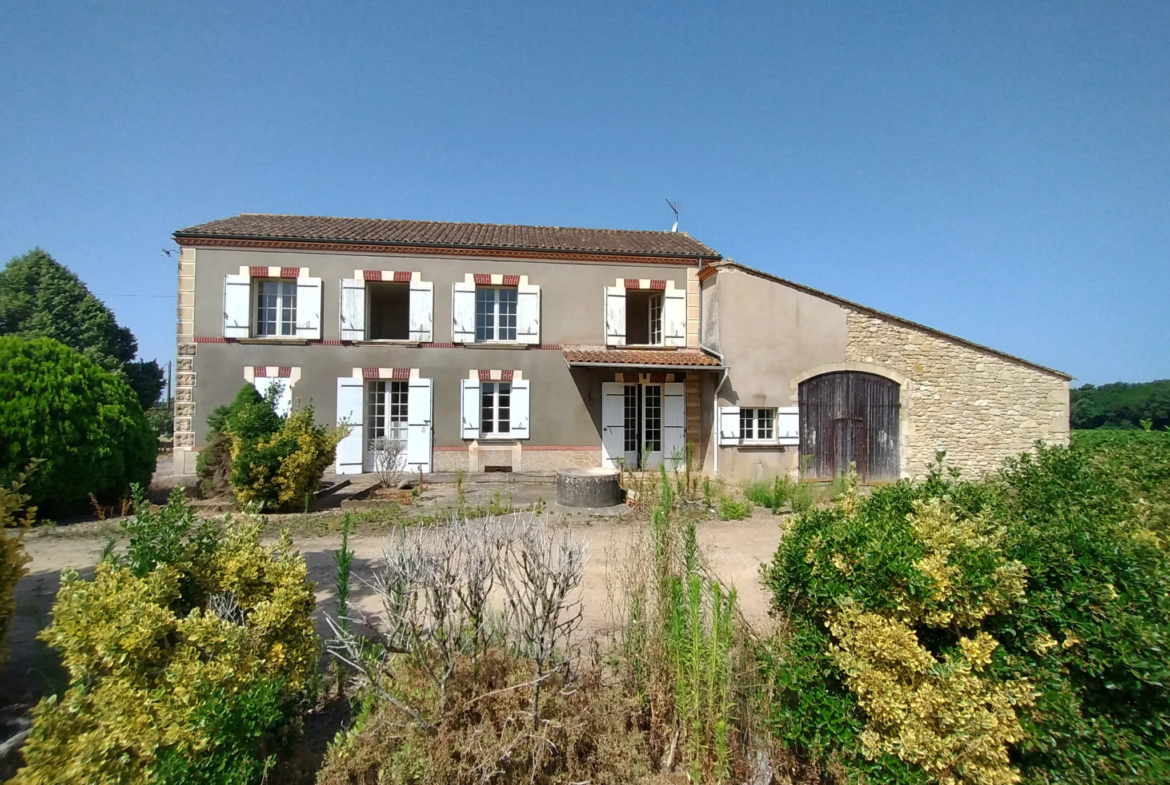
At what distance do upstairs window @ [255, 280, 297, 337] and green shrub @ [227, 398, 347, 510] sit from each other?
4.48 metres

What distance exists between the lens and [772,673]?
8.23ft

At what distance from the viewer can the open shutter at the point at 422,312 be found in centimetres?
1225

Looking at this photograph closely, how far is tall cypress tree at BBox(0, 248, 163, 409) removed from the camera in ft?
65.8

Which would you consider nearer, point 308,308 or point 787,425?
point 787,425

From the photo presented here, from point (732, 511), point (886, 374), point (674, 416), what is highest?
point (886, 374)

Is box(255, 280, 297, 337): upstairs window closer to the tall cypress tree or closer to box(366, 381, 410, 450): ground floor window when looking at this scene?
box(366, 381, 410, 450): ground floor window

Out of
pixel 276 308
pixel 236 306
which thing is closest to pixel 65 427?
pixel 236 306

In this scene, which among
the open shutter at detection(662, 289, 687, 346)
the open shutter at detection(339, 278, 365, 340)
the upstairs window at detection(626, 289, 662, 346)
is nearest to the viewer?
the open shutter at detection(339, 278, 365, 340)

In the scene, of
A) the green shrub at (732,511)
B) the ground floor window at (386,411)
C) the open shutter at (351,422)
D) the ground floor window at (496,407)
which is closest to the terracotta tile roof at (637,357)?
the ground floor window at (496,407)

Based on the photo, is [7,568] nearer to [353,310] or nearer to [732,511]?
[732,511]

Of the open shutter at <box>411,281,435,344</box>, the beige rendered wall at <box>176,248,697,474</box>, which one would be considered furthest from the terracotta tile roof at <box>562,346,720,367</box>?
the open shutter at <box>411,281,435,344</box>

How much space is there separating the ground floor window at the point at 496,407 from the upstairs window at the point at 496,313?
115cm

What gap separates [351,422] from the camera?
11.8 meters

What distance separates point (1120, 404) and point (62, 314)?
52514mm
